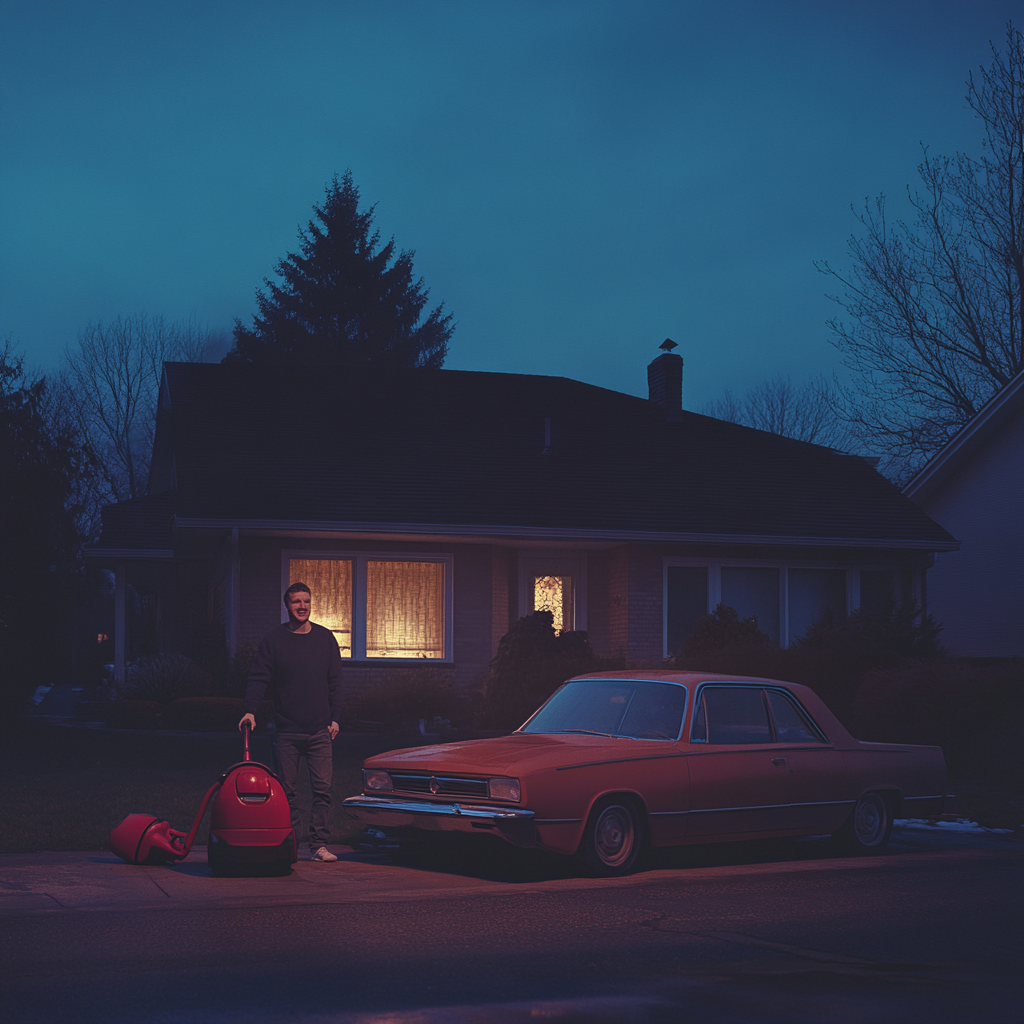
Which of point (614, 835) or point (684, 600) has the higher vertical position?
point (684, 600)

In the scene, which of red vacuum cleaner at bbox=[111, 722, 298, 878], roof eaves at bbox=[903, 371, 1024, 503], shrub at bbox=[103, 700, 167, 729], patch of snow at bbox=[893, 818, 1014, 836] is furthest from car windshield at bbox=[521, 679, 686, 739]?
roof eaves at bbox=[903, 371, 1024, 503]

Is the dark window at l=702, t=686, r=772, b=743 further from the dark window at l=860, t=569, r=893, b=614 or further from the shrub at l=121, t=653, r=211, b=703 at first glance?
the dark window at l=860, t=569, r=893, b=614

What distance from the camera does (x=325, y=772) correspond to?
9.34m

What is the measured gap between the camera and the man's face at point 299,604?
30.9ft

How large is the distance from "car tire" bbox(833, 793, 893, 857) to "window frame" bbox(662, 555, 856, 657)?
12.0m

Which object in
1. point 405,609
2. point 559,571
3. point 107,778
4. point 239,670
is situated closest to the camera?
point 107,778

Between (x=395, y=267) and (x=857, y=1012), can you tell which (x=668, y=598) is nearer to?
(x=857, y=1012)

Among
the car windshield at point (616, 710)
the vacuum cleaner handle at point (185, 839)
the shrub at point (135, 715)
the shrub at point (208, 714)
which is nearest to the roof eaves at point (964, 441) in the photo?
the shrub at point (208, 714)

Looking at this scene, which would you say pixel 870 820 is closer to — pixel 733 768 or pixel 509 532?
pixel 733 768

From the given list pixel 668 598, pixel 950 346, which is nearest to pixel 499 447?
pixel 668 598

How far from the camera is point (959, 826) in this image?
11.8 meters

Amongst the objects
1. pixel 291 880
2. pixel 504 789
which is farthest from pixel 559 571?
pixel 291 880

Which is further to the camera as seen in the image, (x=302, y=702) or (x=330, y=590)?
(x=330, y=590)

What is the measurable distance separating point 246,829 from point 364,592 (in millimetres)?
13042
